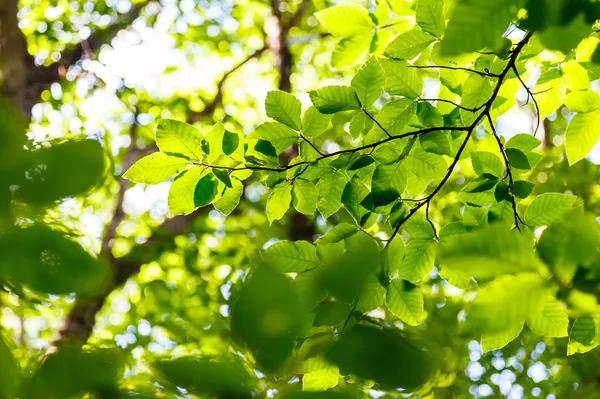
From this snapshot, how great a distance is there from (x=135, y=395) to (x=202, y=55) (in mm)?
8717

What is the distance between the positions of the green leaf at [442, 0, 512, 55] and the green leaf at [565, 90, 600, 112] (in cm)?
102

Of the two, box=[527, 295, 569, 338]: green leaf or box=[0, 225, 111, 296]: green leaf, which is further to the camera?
box=[527, 295, 569, 338]: green leaf

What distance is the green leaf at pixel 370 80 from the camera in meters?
1.29

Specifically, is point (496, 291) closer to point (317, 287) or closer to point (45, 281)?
point (317, 287)

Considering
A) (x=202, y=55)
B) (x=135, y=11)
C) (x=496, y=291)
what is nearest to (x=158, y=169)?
(x=496, y=291)

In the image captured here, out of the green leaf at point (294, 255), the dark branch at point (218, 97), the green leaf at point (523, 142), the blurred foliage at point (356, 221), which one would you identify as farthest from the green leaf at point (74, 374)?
the dark branch at point (218, 97)

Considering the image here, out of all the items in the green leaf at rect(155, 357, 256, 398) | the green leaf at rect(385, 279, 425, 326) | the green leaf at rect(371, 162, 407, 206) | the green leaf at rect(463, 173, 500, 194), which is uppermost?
the green leaf at rect(155, 357, 256, 398)

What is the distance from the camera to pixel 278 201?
1459 mm

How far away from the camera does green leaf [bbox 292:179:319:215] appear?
4.75ft

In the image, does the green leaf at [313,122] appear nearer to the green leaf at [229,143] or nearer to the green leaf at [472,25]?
the green leaf at [229,143]

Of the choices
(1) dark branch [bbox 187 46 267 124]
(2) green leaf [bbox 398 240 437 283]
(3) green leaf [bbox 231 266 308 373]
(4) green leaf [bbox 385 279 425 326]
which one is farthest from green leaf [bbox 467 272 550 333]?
(1) dark branch [bbox 187 46 267 124]

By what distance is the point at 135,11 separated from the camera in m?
7.06

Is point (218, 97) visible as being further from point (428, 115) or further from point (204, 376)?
point (204, 376)

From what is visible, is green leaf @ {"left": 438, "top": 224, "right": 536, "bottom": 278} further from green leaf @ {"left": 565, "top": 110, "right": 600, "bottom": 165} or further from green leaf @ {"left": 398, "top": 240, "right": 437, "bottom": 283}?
green leaf @ {"left": 565, "top": 110, "right": 600, "bottom": 165}
